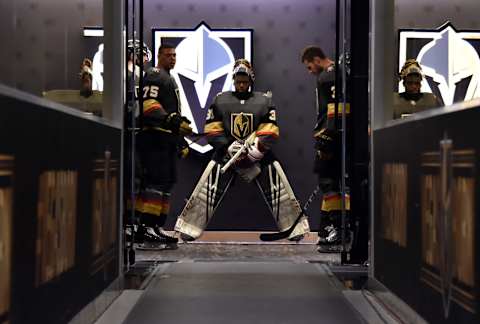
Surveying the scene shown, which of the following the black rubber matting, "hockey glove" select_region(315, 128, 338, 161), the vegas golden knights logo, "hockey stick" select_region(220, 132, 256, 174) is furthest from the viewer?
the vegas golden knights logo

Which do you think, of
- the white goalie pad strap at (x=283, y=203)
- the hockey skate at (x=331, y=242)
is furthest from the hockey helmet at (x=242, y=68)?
the hockey skate at (x=331, y=242)

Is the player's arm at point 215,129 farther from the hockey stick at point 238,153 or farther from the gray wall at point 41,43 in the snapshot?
the gray wall at point 41,43

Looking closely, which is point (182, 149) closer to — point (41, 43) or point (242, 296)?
point (242, 296)

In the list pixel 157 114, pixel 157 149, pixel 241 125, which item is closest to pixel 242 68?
pixel 241 125

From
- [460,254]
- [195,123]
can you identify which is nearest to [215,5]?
[195,123]

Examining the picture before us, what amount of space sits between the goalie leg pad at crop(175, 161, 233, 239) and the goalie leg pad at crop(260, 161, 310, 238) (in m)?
0.34

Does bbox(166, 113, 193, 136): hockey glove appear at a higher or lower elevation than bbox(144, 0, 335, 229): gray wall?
lower

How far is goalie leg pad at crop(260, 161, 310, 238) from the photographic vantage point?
7379 mm

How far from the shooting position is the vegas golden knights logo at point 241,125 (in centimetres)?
742

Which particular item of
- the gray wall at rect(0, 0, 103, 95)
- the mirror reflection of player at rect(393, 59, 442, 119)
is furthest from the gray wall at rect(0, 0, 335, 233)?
the gray wall at rect(0, 0, 103, 95)

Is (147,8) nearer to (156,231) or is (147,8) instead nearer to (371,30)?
(156,231)

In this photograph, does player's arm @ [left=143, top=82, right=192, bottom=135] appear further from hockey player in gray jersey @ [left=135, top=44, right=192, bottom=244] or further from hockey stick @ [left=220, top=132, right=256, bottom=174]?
hockey stick @ [left=220, top=132, right=256, bottom=174]

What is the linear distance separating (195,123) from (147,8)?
1.19m

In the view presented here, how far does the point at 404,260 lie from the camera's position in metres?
3.84
